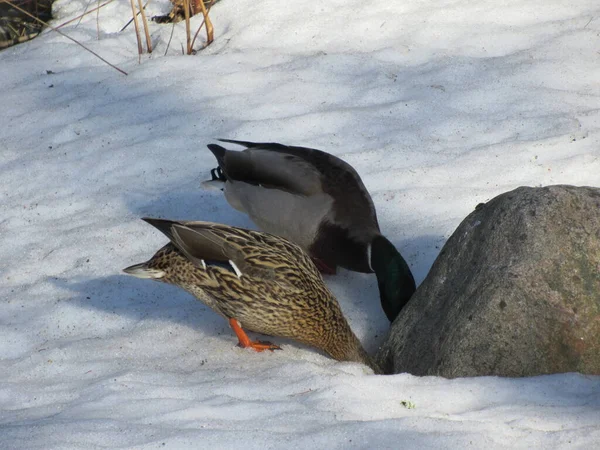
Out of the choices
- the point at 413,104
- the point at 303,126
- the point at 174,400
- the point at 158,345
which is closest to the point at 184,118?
the point at 303,126

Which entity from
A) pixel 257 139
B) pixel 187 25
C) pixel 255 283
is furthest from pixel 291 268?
pixel 187 25

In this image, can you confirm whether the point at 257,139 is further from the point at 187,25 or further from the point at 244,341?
the point at 244,341

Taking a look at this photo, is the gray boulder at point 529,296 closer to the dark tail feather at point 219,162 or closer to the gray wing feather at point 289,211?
the gray wing feather at point 289,211

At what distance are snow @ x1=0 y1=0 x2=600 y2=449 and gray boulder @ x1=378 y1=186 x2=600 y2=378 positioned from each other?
14cm

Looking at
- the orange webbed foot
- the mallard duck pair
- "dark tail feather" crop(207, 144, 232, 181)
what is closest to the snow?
the orange webbed foot

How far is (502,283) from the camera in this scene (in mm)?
3781

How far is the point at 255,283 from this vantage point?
4.08 metres

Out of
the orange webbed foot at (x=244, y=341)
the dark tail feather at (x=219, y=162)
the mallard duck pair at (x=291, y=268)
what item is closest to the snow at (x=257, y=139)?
the orange webbed foot at (x=244, y=341)

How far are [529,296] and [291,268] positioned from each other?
3.67 ft

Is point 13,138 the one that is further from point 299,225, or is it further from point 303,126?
point 299,225

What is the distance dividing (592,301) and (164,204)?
2903 mm

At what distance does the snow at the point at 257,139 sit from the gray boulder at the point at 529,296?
0.14 metres

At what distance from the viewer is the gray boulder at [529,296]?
12.2ft

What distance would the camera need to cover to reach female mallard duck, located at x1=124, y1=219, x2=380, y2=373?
13.4 ft
